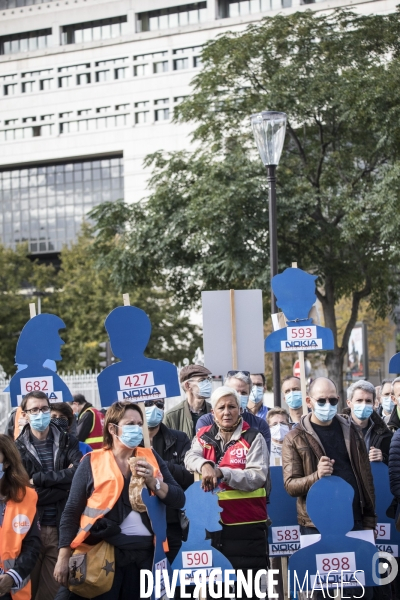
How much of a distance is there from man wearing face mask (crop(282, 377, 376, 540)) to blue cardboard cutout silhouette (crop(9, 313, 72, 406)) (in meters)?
2.51

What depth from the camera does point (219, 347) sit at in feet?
32.1

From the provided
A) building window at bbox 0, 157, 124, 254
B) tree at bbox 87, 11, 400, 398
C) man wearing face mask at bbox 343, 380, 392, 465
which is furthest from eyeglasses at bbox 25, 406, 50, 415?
building window at bbox 0, 157, 124, 254

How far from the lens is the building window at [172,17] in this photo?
256ft

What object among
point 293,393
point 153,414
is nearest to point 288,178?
point 293,393

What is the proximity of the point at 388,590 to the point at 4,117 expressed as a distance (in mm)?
79605

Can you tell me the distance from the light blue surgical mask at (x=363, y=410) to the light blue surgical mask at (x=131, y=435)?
9.05 ft

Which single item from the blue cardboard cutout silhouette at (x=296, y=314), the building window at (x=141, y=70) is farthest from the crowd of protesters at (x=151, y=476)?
the building window at (x=141, y=70)

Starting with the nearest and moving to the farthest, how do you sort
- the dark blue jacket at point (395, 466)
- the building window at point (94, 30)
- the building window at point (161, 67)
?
the dark blue jacket at point (395, 466) → the building window at point (161, 67) → the building window at point (94, 30)

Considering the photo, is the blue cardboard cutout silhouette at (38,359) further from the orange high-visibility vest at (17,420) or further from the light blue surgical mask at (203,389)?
the light blue surgical mask at (203,389)

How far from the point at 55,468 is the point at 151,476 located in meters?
1.80

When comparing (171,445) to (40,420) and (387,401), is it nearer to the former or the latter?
(40,420)

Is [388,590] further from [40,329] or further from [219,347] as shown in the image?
[40,329]

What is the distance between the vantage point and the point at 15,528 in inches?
226

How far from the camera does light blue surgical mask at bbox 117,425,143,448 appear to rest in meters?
5.81
